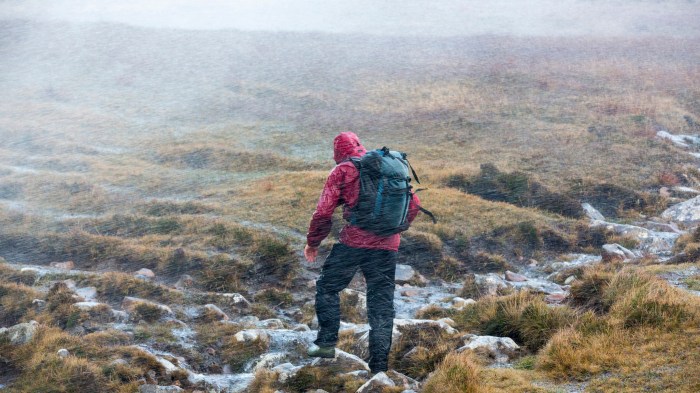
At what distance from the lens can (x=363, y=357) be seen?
793cm

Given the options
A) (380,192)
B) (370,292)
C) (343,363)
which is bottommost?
(343,363)

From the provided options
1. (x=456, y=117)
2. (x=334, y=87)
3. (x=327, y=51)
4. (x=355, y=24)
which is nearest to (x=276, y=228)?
(x=456, y=117)

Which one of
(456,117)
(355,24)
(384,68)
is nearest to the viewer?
(456,117)

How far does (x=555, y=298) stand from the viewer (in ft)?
31.1

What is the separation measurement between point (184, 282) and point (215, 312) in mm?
1989

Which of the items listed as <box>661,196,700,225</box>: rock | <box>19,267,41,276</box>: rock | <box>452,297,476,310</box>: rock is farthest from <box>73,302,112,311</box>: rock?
<box>661,196,700,225</box>: rock

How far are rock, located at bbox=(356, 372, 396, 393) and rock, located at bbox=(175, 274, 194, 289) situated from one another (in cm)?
575

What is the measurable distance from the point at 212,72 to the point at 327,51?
23.9 ft

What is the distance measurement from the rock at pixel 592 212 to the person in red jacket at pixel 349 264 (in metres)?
10.1

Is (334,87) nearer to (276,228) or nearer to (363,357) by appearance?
(276,228)

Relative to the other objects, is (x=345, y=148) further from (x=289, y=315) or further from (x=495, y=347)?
(x=289, y=315)

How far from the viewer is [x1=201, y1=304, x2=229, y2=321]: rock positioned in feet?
31.6

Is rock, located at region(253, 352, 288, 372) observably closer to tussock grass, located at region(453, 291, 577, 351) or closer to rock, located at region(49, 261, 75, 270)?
tussock grass, located at region(453, 291, 577, 351)

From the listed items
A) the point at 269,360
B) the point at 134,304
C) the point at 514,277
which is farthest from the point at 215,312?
the point at 514,277
